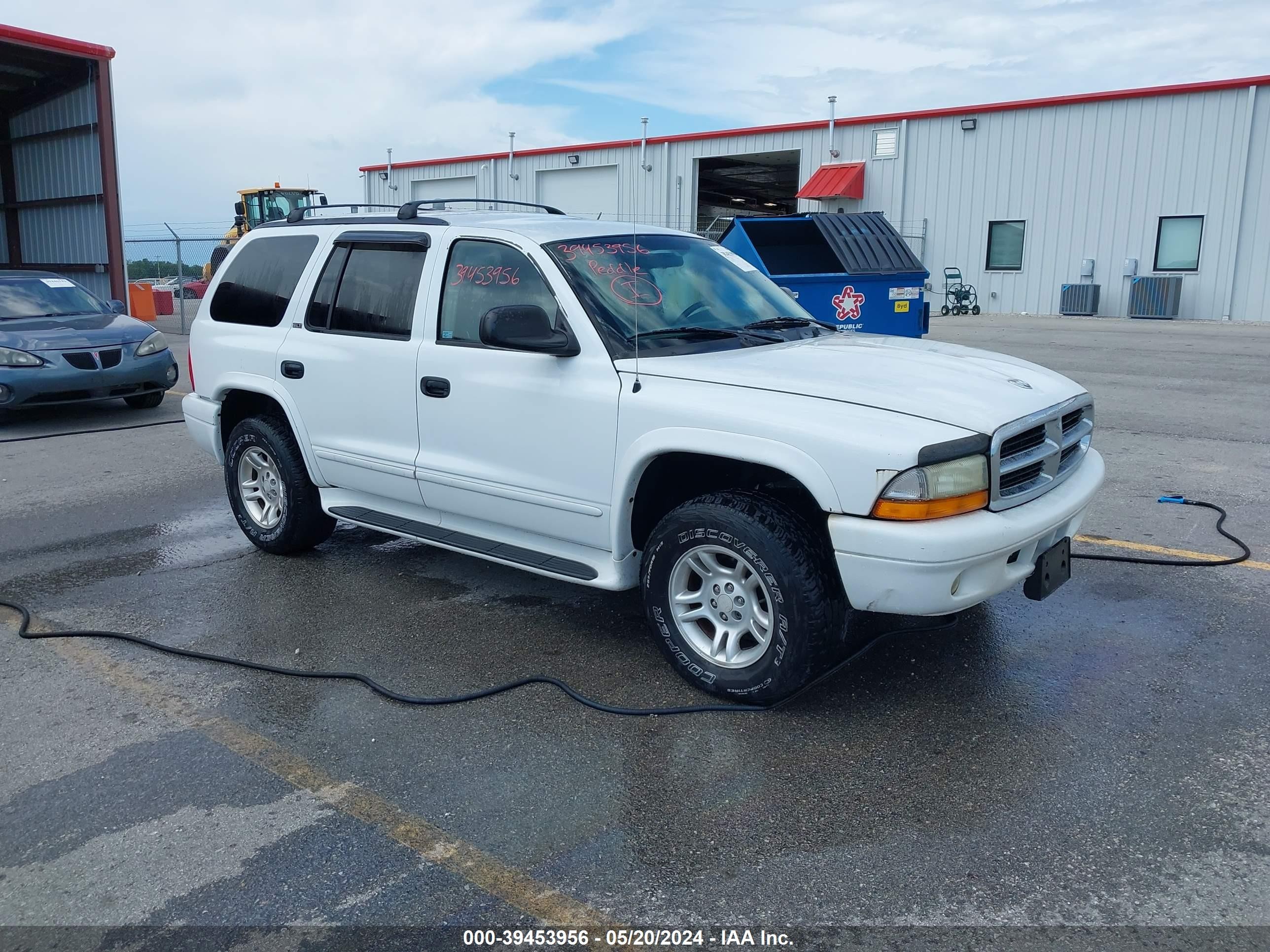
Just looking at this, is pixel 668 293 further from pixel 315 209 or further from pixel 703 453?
pixel 315 209

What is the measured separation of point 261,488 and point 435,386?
1851 mm

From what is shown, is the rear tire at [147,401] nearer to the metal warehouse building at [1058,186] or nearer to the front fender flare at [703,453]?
the front fender flare at [703,453]

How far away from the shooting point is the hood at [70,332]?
10148 millimetres

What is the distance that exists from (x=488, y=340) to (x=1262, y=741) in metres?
3.20

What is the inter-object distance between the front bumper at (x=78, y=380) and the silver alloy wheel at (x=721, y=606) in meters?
8.35

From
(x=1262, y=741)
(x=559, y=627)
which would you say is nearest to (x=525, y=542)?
(x=559, y=627)

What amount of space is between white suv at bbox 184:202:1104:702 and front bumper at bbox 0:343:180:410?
528 cm

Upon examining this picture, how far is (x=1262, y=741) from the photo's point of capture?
12.2ft

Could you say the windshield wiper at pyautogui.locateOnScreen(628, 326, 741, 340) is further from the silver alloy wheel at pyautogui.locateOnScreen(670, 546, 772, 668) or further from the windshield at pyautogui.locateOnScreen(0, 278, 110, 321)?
the windshield at pyautogui.locateOnScreen(0, 278, 110, 321)

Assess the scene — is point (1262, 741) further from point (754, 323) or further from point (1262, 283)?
point (1262, 283)

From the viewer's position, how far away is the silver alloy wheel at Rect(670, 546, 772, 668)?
12.9 ft

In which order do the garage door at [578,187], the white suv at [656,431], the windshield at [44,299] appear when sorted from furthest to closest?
the garage door at [578,187]
the windshield at [44,299]
the white suv at [656,431]

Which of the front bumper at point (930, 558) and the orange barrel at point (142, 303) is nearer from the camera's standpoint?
the front bumper at point (930, 558)

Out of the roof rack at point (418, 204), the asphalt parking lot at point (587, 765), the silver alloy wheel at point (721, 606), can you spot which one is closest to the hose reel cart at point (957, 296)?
the asphalt parking lot at point (587, 765)
